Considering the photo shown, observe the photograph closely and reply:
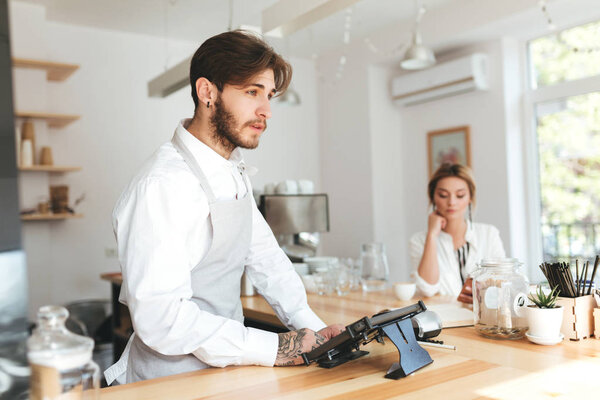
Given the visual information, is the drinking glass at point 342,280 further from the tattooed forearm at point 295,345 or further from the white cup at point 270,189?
the tattooed forearm at point 295,345

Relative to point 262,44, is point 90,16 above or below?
above

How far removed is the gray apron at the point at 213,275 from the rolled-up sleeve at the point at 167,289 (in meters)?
0.11

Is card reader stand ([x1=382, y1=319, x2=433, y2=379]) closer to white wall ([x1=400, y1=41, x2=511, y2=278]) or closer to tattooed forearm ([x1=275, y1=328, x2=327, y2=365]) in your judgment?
tattooed forearm ([x1=275, y1=328, x2=327, y2=365])

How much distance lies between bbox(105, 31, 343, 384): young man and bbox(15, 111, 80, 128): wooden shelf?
2981 mm

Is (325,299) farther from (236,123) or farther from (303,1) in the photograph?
(303,1)

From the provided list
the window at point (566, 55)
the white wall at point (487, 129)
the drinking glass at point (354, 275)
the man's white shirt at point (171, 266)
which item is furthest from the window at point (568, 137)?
the man's white shirt at point (171, 266)

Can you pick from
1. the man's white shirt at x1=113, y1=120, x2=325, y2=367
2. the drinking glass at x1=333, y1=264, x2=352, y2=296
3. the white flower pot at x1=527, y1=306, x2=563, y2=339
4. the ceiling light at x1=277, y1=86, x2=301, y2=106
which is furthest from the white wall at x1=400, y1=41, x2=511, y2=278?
the man's white shirt at x1=113, y1=120, x2=325, y2=367

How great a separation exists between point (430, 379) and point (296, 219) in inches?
71.7

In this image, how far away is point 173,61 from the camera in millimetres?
5199

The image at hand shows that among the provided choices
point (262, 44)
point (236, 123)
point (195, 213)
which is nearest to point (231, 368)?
point (195, 213)

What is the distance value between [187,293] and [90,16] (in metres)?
3.95

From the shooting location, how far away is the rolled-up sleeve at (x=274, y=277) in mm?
1682

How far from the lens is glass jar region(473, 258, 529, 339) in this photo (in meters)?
1.51

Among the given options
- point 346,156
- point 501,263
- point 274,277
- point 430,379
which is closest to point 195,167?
point 274,277
